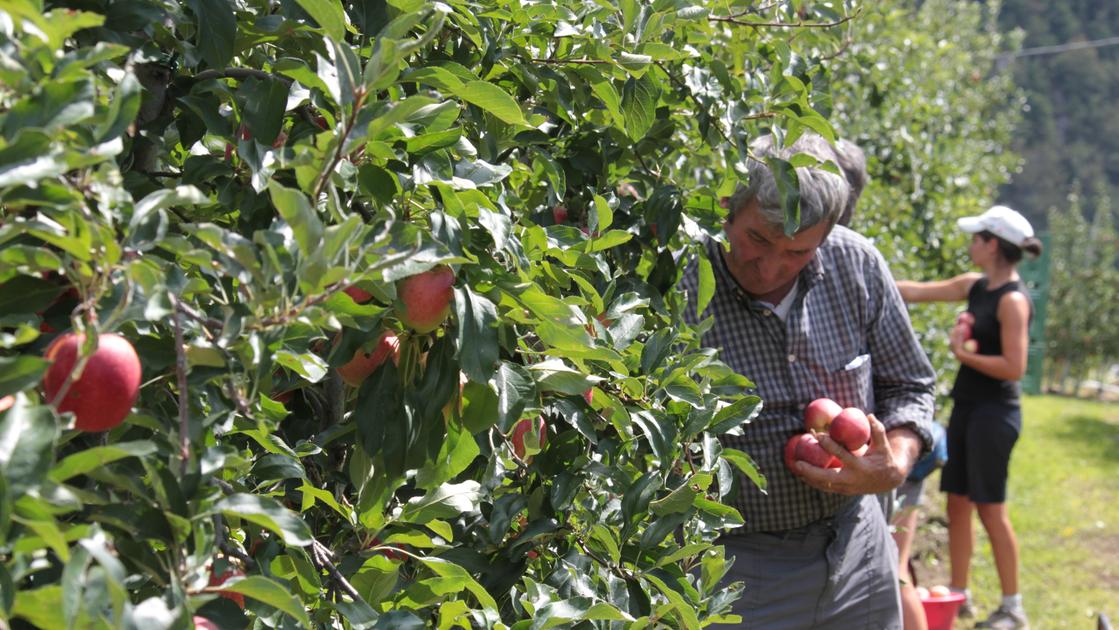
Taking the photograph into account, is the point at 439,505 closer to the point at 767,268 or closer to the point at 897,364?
the point at 767,268

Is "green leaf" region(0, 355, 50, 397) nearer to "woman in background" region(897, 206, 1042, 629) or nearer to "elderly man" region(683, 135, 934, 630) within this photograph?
"elderly man" region(683, 135, 934, 630)

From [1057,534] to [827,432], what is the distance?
6.59m

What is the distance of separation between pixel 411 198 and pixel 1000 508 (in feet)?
16.1

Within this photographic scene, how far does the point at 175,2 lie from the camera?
117 centimetres

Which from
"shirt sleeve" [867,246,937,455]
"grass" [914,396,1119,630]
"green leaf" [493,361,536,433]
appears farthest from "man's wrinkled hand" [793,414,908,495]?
"grass" [914,396,1119,630]

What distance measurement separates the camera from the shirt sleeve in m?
2.72

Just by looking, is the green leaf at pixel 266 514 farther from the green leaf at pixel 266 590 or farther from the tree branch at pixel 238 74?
the tree branch at pixel 238 74

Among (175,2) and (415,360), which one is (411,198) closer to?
(415,360)

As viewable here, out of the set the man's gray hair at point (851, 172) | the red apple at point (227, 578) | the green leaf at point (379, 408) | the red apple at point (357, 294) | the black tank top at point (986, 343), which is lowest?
the black tank top at point (986, 343)

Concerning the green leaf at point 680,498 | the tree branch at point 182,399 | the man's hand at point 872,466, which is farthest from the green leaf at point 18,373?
the man's hand at point 872,466

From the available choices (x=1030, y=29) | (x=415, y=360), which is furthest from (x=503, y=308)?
(x=1030, y=29)

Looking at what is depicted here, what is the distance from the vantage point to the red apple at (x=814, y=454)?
2482 mm

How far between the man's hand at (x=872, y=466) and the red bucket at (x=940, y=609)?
1.63 m

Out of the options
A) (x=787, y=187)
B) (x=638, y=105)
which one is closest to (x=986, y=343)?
→ (x=787, y=187)
